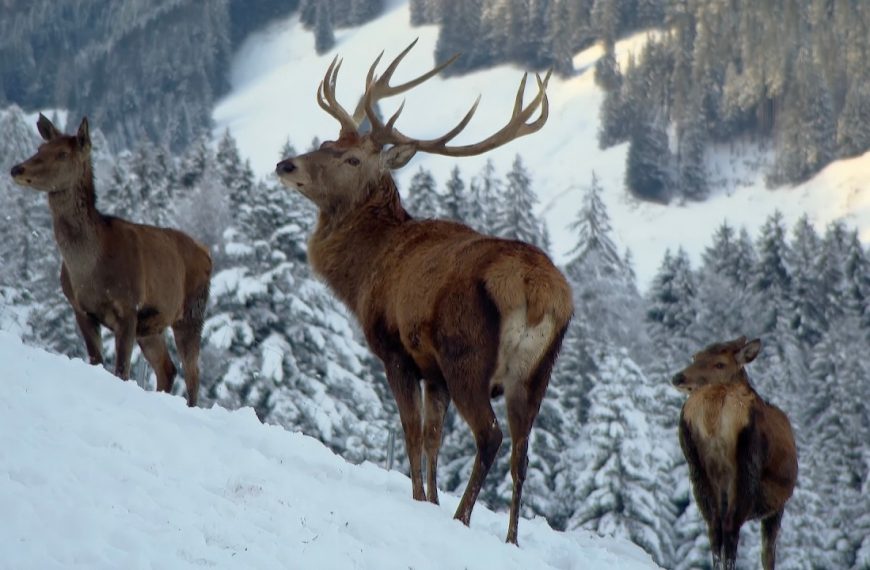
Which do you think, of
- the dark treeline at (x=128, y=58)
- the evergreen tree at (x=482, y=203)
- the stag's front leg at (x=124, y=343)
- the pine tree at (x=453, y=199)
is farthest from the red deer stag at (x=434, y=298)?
the dark treeline at (x=128, y=58)

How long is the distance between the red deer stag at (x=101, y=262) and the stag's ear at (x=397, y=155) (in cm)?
251

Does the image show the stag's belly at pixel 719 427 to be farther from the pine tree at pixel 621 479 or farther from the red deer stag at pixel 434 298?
the pine tree at pixel 621 479

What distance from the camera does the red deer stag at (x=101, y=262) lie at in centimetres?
1065

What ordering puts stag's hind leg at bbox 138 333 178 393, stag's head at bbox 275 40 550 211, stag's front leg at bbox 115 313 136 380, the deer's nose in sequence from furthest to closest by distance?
stag's hind leg at bbox 138 333 178 393
stag's front leg at bbox 115 313 136 380
stag's head at bbox 275 40 550 211
the deer's nose

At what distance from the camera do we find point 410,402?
28.1ft

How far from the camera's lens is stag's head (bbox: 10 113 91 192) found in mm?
10812

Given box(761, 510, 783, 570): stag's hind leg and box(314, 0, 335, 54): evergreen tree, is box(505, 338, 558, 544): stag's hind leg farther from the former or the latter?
box(314, 0, 335, 54): evergreen tree

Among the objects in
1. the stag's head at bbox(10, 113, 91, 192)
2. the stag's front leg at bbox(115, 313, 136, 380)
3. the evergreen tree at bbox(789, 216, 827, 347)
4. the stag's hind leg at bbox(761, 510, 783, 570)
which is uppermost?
the stag's head at bbox(10, 113, 91, 192)

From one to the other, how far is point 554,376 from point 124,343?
25282mm

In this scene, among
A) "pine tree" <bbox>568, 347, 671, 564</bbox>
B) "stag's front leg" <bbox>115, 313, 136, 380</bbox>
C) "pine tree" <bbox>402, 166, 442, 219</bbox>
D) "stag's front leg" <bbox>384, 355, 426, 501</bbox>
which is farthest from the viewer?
"pine tree" <bbox>402, 166, 442, 219</bbox>

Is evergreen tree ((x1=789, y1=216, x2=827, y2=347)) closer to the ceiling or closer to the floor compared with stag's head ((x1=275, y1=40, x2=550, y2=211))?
closer to the floor

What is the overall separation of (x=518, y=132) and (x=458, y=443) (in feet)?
68.1

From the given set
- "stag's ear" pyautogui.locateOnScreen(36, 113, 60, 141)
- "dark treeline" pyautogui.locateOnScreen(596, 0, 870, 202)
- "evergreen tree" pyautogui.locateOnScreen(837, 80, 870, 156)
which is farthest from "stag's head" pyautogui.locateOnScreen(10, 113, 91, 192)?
"evergreen tree" pyautogui.locateOnScreen(837, 80, 870, 156)

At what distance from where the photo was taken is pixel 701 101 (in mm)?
125000
